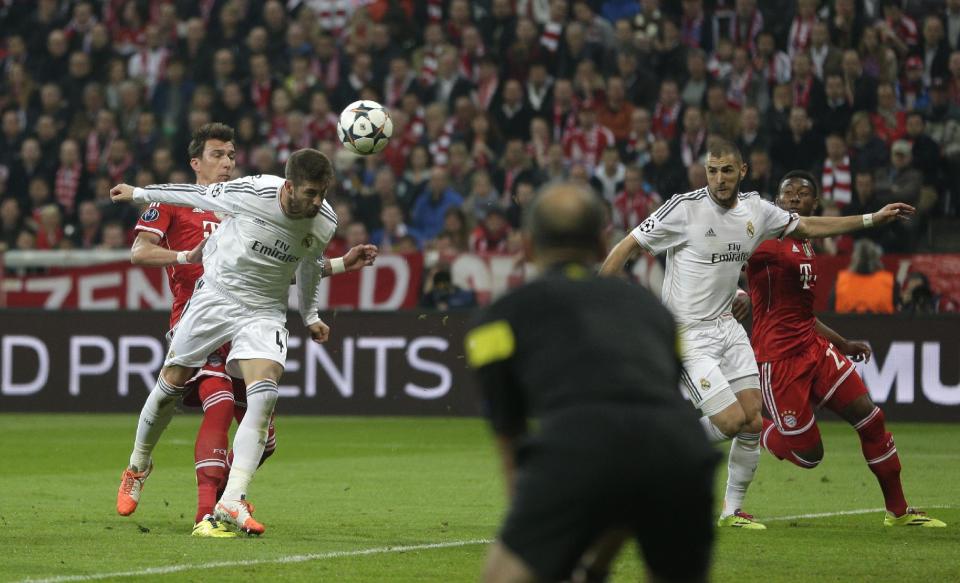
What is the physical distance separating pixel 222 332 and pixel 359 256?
88 centimetres

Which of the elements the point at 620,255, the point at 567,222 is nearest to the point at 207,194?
the point at 620,255

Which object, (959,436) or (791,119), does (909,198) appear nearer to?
(791,119)

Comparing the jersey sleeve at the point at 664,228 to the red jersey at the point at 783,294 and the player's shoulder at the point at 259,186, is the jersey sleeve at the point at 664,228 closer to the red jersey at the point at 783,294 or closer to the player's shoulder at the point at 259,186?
the red jersey at the point at 783,294

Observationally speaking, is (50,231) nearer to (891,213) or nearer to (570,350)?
(891,213)

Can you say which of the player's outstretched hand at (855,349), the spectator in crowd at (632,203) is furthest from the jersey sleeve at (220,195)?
the spectator in crowd at (632,203)

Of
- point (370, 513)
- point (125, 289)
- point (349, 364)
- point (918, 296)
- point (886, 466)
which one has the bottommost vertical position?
point (349, 364)

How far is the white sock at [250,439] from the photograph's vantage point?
8.43m

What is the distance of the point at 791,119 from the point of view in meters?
18.7

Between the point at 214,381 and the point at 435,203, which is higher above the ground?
the point at 435,203

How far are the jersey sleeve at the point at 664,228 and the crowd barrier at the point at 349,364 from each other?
7635mm

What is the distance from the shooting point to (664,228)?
9352mm

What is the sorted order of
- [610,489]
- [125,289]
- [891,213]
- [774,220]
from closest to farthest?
[610,489], [891,213], [774,220], [125,289]

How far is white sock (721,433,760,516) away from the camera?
935 centimetres

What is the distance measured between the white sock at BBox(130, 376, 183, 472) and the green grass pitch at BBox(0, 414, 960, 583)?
0.39m
